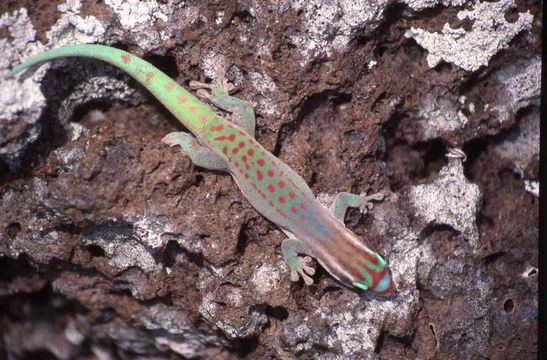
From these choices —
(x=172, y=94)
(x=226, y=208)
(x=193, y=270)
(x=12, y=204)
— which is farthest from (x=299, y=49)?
(x=12, y=204)

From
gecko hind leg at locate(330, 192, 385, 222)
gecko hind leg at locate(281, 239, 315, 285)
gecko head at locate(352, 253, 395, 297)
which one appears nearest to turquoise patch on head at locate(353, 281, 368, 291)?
gecko head at locate(352, 253, 395, 297)

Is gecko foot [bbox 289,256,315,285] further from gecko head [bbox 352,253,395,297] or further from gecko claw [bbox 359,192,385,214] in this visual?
gecko claw [bbox 359,192,385,214]

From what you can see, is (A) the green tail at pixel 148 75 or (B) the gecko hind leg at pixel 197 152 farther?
(B) the gecko hind leg at pixel 197 152

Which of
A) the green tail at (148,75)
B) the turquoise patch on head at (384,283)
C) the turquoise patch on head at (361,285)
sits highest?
the green tail at (148,75)

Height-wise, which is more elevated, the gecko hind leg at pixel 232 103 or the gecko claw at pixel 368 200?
the gecko hind leg at pixel 232 103

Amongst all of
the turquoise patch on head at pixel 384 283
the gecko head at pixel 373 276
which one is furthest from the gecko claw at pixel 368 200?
the turquoise patch on head at pixel 384 283

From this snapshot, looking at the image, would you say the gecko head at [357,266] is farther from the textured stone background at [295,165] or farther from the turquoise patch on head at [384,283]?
the textured stone background at [295,165]

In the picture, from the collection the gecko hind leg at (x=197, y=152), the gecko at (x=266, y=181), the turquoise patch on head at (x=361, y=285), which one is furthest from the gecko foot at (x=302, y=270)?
the gecko hind leg at (x=197, y=152)

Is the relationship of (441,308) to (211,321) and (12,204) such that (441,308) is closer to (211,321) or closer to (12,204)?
(211,321)

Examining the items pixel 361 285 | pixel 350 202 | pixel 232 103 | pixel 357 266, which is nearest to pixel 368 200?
pixel 350 202
